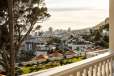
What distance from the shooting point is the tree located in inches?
98.3

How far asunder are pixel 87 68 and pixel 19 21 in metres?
0.95

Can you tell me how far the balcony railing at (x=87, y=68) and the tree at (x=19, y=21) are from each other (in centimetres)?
75

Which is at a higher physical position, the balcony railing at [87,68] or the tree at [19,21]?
→ the tree at [19,21]

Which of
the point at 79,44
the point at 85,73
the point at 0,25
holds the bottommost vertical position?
the point at 85,73

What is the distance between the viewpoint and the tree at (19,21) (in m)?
2.50

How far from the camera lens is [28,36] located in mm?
2625

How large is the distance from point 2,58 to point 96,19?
4.97 feet

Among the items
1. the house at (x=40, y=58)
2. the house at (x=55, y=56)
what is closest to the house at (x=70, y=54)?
the house at (x=55, y=56)

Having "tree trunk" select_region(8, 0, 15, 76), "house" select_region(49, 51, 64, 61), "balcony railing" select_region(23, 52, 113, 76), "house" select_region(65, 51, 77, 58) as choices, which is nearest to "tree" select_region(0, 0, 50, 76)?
"tree trunk" select_region(8, 0, 15, 76)

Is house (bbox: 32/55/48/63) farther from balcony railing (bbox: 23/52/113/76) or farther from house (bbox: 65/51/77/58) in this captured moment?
balcony railing (bbox: 23/52/113/76)

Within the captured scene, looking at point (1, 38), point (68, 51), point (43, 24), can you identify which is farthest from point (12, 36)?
point (68, 51)

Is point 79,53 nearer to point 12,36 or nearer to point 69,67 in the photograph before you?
point 12,36

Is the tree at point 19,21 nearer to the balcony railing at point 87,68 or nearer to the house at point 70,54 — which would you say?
the house at point 70,54

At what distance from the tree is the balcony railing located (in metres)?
0.75
